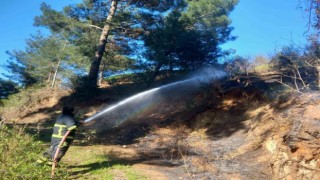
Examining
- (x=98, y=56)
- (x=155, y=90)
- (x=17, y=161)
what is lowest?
(x=17, y=161)

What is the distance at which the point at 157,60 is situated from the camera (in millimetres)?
20594

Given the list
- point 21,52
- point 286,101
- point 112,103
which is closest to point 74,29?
point 112,103

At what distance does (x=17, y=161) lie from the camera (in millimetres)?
6500

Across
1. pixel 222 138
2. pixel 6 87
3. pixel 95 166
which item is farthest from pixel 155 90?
pixel 6 87

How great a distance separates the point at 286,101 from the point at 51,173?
7.95 m

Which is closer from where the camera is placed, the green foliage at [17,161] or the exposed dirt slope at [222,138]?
the green foliage at [17,161]

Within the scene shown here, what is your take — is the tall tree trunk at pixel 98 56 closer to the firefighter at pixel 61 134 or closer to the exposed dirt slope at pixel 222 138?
the exposed dirt slope at pixel 222 138

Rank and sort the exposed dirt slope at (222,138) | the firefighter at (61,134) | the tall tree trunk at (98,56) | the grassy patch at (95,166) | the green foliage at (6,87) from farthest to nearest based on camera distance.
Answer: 1. the green foliage at (6,87)
2. the tall tree trunk at (98,56)
3. the grassy patch at (95,166)
4. the firefighter at (61,134)
5. the exposed dirt slope at (222,138)

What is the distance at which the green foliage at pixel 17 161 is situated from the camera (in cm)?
590

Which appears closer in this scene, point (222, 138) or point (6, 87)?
point (222, 138)

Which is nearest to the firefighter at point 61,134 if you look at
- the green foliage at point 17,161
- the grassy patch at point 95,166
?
the green foliage at point 17,161

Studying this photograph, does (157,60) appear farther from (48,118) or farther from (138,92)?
(48,118)

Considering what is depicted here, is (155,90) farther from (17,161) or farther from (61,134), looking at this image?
(17,161)

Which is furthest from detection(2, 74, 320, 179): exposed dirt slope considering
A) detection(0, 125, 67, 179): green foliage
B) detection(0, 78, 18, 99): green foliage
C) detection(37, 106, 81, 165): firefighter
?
detection(0, 78, 18, 99): green foliage
